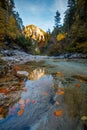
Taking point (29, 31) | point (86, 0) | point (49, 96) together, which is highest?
point (29, 31)

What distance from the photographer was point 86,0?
19.3 m

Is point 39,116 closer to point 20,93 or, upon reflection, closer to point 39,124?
point 39,124

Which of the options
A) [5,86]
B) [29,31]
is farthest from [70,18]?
[29,31]

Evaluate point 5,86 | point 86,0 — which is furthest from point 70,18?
point 5,86

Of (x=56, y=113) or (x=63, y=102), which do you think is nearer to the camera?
(x=56, y=113)

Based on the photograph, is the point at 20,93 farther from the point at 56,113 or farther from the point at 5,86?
the point at 56,113

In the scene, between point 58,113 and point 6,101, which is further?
point 6,101

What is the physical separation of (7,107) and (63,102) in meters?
1.16

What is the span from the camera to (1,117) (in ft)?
A: 6.40

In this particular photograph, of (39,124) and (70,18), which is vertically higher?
(70,18)

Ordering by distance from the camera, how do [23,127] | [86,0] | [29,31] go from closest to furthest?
[23,127] < [86,0] < [29,31]

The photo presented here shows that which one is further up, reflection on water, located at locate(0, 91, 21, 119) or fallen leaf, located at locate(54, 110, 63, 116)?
reflection on water, located at locate(0, 91, 21, 119)

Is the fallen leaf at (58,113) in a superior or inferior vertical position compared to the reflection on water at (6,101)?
inferior

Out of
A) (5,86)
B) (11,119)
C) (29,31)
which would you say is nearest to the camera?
(11,119)
